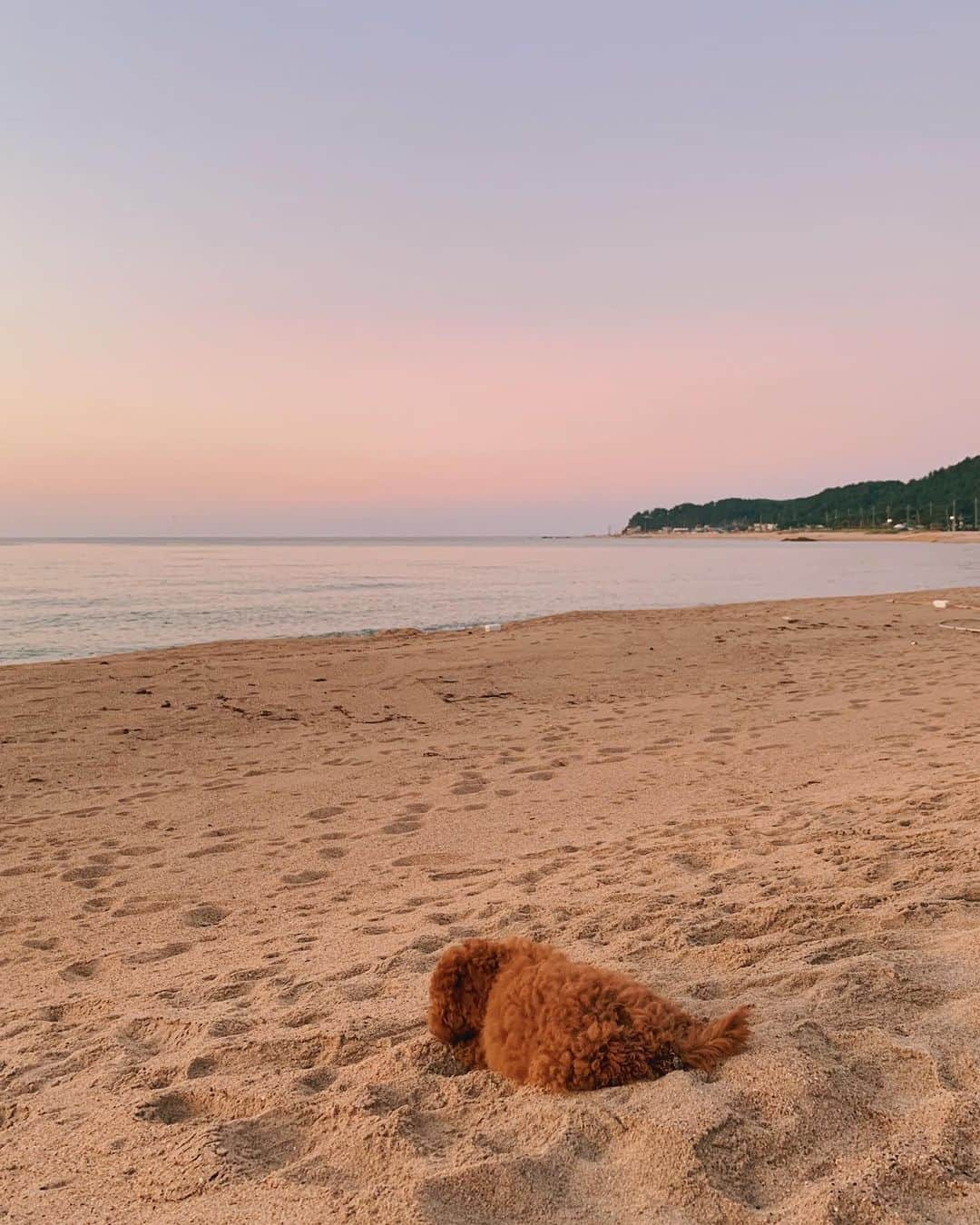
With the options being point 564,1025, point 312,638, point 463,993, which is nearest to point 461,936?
point 463,993

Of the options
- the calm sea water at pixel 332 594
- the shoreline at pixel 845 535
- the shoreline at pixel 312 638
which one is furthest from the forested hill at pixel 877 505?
the shoreline at pixel 312 638

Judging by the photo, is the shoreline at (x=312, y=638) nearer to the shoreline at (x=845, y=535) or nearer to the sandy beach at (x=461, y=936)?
the sandy beach at (x=461, y=936)

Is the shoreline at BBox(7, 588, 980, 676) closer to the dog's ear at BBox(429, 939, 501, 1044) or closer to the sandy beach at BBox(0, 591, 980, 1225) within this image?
the sandy beach at BBox(0, 591, 980, 1225)

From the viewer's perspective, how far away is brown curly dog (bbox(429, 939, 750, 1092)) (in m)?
2.16

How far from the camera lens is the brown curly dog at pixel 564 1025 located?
216 cm

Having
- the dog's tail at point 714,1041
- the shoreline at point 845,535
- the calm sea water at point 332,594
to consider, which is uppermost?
the shoreline at point 845,535

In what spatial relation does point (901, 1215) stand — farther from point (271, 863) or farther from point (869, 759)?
point (869, 759)

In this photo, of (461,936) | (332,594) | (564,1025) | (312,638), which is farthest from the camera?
(332,594)

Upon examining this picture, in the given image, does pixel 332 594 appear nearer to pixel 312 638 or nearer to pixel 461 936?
pixel 312 638

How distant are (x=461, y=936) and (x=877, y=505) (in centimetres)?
14960

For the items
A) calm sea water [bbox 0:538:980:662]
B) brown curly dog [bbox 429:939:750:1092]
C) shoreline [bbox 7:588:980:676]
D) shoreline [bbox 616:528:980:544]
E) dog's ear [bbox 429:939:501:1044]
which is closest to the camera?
brown curly dog [bbox 429:939:750:1092]

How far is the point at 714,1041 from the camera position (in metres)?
2.25

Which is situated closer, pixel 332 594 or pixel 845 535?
pixel 332 594

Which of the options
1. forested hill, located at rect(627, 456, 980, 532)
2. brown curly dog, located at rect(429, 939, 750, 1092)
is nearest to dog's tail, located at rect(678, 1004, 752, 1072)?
brown curly dog, located at rect(429, 939, 750, 1092)
